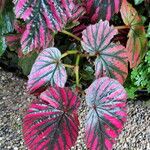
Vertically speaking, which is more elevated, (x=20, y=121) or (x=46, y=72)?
(x=46, y=72)

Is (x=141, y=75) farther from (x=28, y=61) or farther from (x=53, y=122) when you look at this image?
(x=53, y=122)

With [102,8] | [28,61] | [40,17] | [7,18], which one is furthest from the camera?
[28,61]

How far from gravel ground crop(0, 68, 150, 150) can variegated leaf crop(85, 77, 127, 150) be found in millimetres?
327

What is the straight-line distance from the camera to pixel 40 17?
112cm

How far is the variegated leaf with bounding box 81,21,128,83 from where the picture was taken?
4.23 feet

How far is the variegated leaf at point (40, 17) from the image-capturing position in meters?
1.11

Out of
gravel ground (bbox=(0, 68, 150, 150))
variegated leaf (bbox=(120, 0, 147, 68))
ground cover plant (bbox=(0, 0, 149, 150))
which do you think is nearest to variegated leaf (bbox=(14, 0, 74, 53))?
ground cover plant (bbox=(0, 0, 149, 150))

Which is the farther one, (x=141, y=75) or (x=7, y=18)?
(x=141, y=75)

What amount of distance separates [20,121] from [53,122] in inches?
17.0

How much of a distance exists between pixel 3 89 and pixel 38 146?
1.95ft

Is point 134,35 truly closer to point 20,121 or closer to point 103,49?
point 103,49

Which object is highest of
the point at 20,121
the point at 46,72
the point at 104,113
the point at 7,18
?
the point at 7,18

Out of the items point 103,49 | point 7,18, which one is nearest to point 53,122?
point 103,49

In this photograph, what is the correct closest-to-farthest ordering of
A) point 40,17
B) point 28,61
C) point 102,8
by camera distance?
1. point 40,17
2. point 102,8
3. point 28,61
